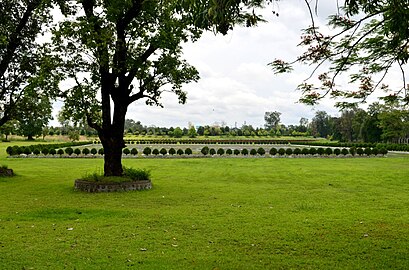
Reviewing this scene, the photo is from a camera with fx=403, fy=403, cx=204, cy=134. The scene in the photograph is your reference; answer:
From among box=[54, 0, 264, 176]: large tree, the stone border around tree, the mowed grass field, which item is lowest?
the mowed grass field

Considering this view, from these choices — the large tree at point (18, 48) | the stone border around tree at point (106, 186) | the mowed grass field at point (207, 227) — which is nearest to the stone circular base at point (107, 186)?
the stone border around tree at point (106, 186)

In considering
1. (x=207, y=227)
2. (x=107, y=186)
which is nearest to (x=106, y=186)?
(x=107, y=186)

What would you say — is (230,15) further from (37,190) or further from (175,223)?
(37,190)

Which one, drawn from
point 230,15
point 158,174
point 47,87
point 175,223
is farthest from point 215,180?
point 230,15

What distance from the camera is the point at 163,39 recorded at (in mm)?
13086

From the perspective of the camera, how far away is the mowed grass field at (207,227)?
18.4 ft

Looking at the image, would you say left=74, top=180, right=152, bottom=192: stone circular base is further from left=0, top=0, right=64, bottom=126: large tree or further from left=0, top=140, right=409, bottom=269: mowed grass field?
left=0, top=0, right=64, bottom=126: large tree

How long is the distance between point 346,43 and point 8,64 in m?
15.0

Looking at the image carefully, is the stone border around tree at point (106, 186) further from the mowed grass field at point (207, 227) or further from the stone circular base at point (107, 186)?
the mowed grass field at point (207, 227)

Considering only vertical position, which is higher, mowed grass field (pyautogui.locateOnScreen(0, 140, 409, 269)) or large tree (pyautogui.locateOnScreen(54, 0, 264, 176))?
large tree (pyautogui.locateOnScreen(54, 0, 264, 176))

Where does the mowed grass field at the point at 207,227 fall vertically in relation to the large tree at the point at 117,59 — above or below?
below

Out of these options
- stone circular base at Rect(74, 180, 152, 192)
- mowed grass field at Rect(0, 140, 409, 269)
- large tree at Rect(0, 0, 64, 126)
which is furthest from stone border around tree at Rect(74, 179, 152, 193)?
large tree at Rect(0, 0, 64, 126)

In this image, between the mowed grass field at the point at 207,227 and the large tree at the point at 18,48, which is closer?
the mowed grass field at the point at 207,227

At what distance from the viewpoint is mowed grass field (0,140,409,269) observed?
5.61 m
